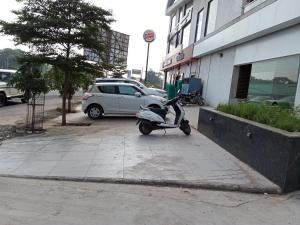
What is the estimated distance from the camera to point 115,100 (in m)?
15.8

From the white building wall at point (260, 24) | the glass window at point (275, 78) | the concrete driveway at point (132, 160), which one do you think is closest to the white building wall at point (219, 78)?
the white building wall at point (260, 24)

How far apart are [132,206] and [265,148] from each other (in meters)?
2.80

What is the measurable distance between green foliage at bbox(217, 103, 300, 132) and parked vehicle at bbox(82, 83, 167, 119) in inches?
266

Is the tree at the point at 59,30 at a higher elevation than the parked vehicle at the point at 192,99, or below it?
higher

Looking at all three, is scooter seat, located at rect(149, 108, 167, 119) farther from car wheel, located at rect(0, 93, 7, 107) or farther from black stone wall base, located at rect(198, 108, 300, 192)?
car wheel, located at rect(0, 93, 7, 107)

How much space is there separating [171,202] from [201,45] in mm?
21670

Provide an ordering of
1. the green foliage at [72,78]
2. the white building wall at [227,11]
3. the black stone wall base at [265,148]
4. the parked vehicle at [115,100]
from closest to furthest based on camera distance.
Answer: the black stone wall base at [265,148], the green foliage at [72,78], the parked vehicle at [115,100], the white building wall at [227,11]

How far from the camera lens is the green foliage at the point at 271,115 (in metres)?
6.65

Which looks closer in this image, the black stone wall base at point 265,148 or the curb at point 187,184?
the black stone wall base at point 265,148

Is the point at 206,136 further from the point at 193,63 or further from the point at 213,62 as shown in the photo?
the point at 193,63

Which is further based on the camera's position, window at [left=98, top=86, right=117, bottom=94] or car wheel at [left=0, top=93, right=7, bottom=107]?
car wheel at [left=0, top=93, right=7, bottom=107]

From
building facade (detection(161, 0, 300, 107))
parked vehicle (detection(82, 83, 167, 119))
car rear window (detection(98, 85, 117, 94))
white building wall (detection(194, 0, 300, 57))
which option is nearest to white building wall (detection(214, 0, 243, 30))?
building facade (detection(161, 0, 300, 107))

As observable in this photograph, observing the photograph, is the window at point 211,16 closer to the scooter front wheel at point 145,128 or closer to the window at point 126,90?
the window at point 126,90

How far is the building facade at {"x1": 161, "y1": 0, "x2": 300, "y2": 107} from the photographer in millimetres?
12734
